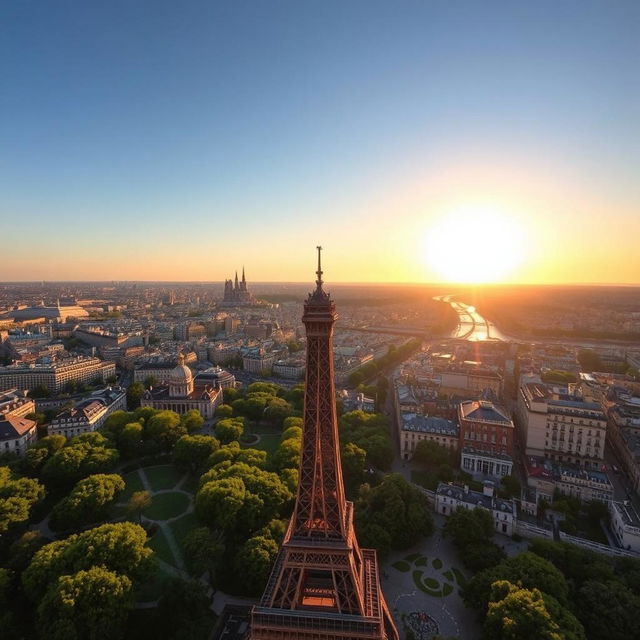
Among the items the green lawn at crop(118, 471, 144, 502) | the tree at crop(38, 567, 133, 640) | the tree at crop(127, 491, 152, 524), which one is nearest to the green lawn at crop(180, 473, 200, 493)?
the green lawn at crop(118, 471, 144, 502)

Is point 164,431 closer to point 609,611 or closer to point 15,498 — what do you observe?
point 15,498

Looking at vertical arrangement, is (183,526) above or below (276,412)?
below

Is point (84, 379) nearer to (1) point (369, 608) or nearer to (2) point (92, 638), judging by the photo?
(2) point (92, 638)

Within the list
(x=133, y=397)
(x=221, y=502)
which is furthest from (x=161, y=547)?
(x=133, y=397)

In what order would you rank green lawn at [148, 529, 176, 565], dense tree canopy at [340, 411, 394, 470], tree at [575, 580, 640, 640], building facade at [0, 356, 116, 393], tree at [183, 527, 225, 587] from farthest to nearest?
1. building facade at [0, 356, 116, 393]
2. dense tree canopy at [340, 411, 394, 470]
3. green lawn at [148, 529, 176, 565]
4. tree at [183, 527, 225, 587]
5. tree at [575, 580, 640, 640]

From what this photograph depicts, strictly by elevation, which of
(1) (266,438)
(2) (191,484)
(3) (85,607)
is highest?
(3) (85,607)

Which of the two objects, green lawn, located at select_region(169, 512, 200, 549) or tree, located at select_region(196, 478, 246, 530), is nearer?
tree, located at select_region(196, 478, 246, 530)

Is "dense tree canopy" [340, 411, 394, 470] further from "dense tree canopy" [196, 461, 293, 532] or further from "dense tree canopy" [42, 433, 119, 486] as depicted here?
"dense tree canopy" [42, 433, 119, 486]
